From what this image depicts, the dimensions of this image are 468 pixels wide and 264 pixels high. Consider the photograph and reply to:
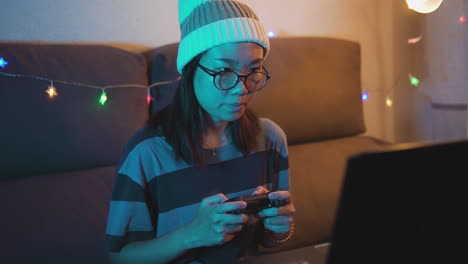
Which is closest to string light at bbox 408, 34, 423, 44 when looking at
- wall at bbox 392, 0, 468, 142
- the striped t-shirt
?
wall at bbox 392, 0, 468, 142

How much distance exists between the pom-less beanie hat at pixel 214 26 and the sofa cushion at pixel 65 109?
2.35 feet

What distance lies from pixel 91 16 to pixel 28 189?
834 millimetres

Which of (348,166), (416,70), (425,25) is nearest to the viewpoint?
(348,166)

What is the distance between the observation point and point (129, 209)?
77 centimetres

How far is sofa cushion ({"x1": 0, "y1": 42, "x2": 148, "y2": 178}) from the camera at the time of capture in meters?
1.34

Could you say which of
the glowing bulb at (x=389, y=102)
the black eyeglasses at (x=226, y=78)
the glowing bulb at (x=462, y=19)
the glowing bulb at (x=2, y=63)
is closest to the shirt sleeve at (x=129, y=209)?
the black eyeglasses at (x=226, y=78)

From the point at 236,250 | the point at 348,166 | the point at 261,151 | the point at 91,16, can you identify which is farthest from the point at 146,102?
the point at 348,166

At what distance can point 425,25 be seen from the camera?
1717mm

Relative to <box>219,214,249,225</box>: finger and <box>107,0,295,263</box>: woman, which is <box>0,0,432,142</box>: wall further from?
<box>219,214,249,225</box>: finger

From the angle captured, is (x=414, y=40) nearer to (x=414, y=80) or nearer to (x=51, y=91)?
(x=414, y=80)

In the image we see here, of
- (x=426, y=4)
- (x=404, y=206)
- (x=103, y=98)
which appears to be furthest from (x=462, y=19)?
(x=103, y=98)

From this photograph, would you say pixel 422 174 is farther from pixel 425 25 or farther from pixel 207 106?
pixel 425 25

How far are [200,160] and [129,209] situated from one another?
0.20 m

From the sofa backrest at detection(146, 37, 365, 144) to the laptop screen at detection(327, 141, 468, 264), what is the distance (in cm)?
125
